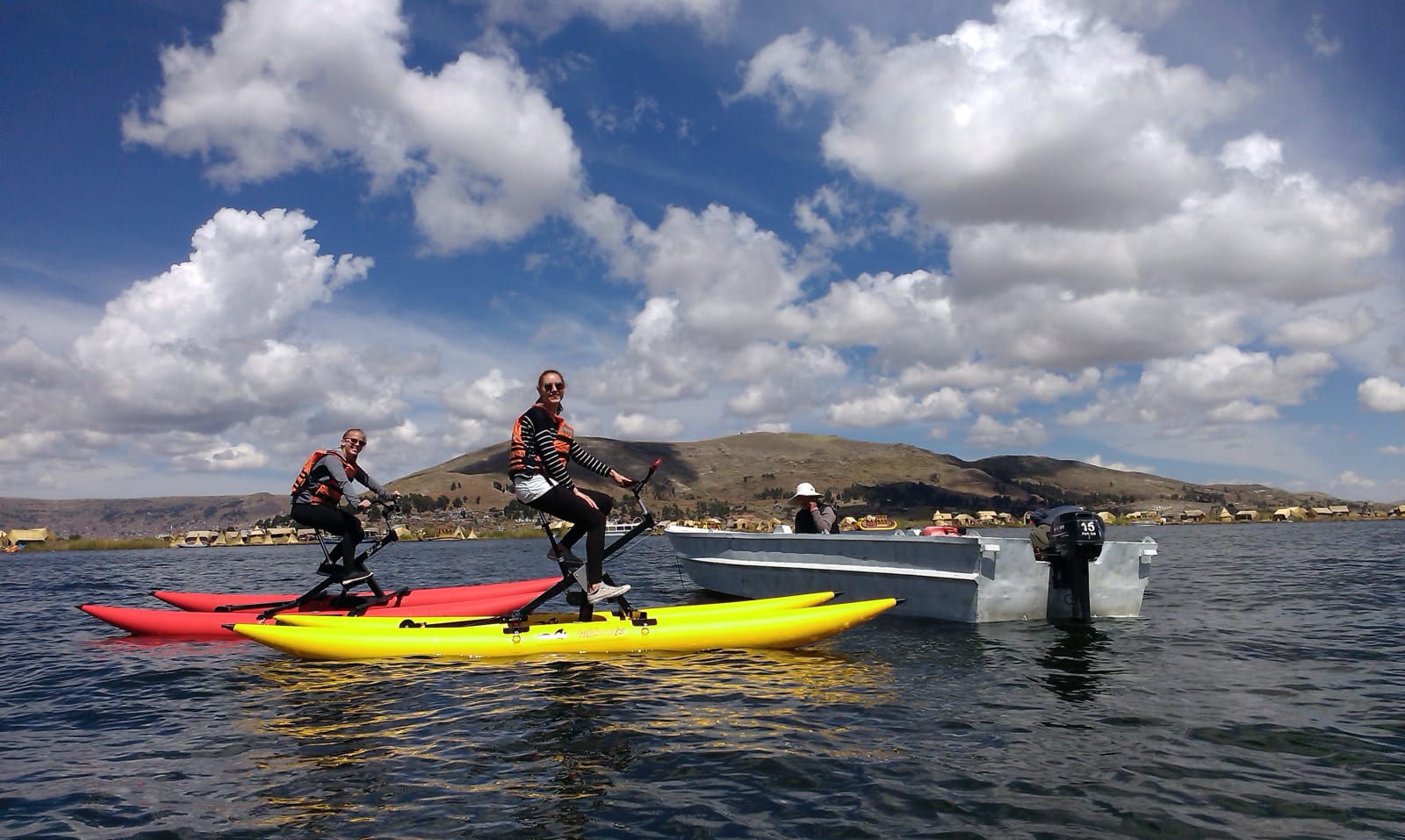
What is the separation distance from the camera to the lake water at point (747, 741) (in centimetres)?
516

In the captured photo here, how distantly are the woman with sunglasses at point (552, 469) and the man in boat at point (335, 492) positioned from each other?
4.27 metres

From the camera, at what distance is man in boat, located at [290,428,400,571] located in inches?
507

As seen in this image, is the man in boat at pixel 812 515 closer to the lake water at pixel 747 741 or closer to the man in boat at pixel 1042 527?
the lake water at pixel 747 741

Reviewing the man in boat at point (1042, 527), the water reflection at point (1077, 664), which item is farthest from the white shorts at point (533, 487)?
the man in boat at point (1042, 527)

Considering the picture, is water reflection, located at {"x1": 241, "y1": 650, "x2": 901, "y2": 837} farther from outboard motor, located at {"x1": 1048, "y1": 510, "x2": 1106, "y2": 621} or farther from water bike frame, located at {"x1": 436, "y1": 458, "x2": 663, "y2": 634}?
outboard motor, located at {"x1": 1048, "y1": 510, "x2": 1106, "y2": 621}

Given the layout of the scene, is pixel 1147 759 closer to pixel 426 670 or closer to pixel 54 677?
pixel 426 670

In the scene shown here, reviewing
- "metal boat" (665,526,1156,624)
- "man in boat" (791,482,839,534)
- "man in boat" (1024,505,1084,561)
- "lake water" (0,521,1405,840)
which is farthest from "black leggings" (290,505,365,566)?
"man in boat" (1024,505,1084,561)

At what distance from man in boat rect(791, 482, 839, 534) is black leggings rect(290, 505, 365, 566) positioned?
29.6ft

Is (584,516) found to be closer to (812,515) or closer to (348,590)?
(348,590)

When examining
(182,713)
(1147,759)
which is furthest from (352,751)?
(1147,759)

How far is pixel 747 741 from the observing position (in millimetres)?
6773

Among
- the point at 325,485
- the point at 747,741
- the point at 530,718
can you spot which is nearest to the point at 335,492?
the point at 325,485

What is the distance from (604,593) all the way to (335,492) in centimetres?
599

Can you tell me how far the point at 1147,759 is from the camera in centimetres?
618
